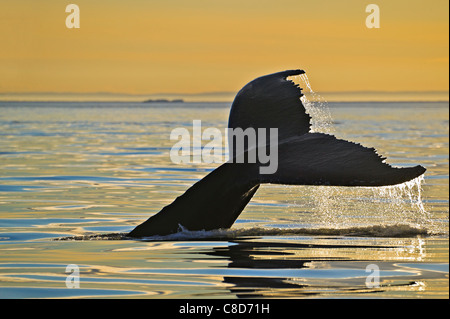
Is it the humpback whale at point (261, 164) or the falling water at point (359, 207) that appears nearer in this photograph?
the humpback whale at point (261, 164)

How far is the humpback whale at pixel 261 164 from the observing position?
9.30m

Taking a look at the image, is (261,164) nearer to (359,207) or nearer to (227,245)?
(227,245)

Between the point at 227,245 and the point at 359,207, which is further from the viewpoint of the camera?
the point at 359,207

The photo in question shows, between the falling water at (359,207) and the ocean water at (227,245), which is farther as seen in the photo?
the falling water at (359,207)

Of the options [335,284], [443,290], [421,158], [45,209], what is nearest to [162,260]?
[335,284]

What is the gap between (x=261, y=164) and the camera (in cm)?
992

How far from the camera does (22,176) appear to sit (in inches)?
771

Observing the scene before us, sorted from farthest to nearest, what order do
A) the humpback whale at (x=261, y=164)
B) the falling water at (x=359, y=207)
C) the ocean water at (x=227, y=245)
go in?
1. the falling water at (x=359, y=207)
2. the humpback whale at (x=261, y=164)
3. the ocean water at (x=227, y=245)

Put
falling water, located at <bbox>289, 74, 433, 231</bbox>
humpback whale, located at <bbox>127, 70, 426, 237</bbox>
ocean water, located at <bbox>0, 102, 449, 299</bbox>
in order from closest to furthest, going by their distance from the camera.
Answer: ocean water, located at <bbox>0, 102, 449, 299</bbox> → humpback whale, located at <bbox>127, 70, 426, 237</bbox> → falling water, located at <bbox>289, 74, 433, 231</bbox>

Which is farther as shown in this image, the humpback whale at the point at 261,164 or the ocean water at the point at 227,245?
the humpback whale at the point at 261,164

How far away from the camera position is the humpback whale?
30.5 feet

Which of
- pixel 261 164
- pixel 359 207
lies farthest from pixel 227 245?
pixel 359 207

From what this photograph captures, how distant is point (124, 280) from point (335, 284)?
6.73ft

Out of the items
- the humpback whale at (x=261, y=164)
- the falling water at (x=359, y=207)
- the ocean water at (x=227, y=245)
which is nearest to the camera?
the ocean water at (x=227, y=245)
